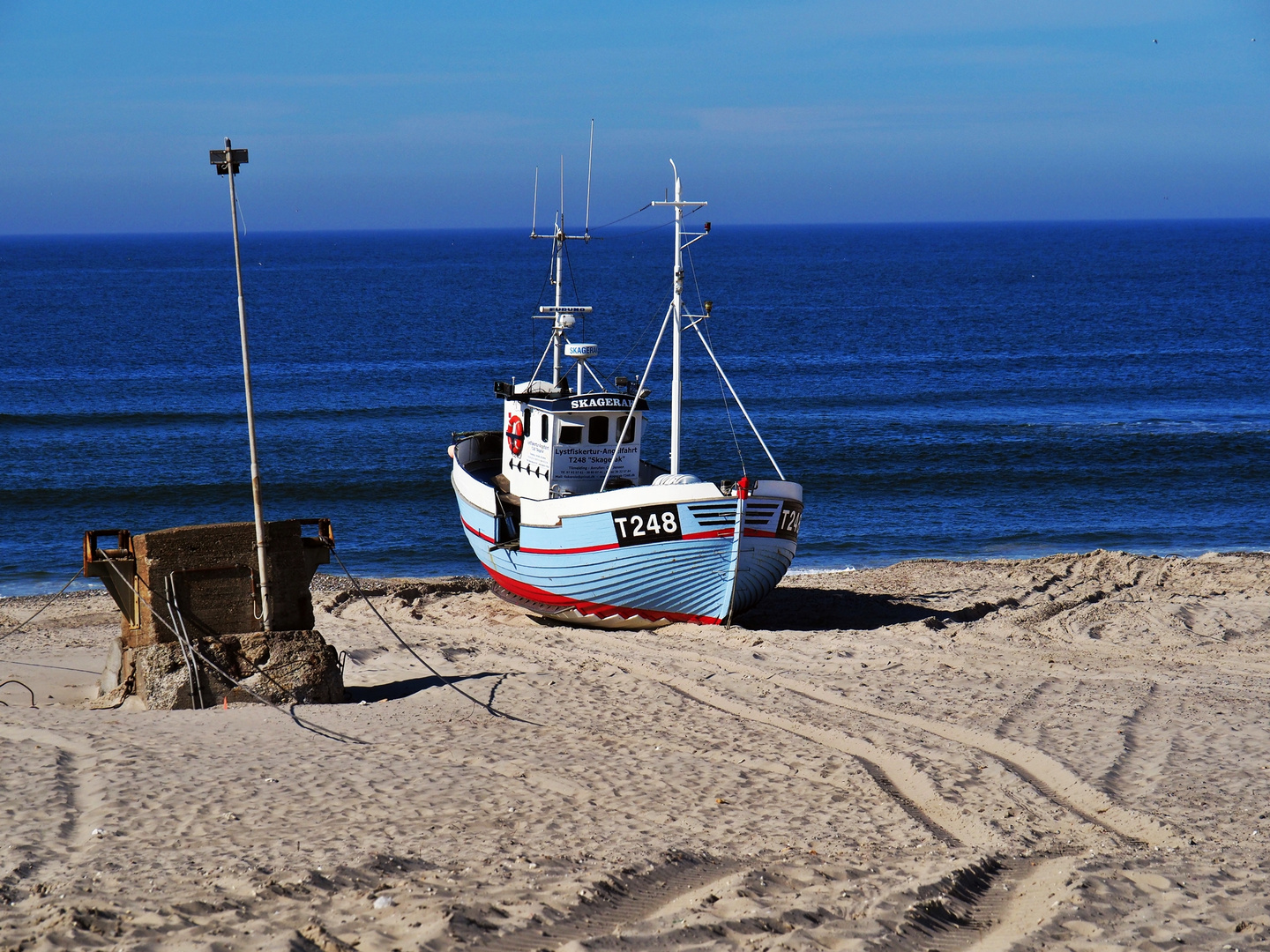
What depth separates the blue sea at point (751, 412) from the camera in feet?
89.7

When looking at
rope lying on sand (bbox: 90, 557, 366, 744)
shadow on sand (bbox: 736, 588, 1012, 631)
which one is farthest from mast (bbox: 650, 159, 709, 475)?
rope lying on sand (bbox: 90, 557, 366, 744)

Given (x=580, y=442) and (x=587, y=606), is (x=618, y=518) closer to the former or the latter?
(x=587, y=606)

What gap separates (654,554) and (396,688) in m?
4.42

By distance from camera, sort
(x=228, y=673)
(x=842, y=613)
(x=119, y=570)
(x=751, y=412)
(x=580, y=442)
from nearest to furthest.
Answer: (x=228, y=673) → (x=119, y=570) → (x=580, y=442) → (x=842, y=613) → (x=751, y=412)

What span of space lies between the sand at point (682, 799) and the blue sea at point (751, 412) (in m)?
10.3

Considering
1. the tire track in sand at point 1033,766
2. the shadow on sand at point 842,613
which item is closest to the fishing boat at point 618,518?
the shadow on sand at point 842,613

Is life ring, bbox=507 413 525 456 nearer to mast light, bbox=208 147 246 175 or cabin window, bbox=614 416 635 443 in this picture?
cabin window, bbox=614 416 635 443

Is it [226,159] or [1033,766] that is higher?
[226,159]

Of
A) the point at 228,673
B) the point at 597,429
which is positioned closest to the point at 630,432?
the point at 597,429

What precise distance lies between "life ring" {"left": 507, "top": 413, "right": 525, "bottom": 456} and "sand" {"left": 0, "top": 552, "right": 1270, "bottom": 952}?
416 centimetres

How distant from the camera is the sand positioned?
6871 millimetres

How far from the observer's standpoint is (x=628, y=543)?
1661cm

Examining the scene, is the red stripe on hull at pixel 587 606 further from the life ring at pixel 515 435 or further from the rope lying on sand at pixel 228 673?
the rope lying on sand at pixel 228 673

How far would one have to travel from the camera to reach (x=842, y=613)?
18984mm
